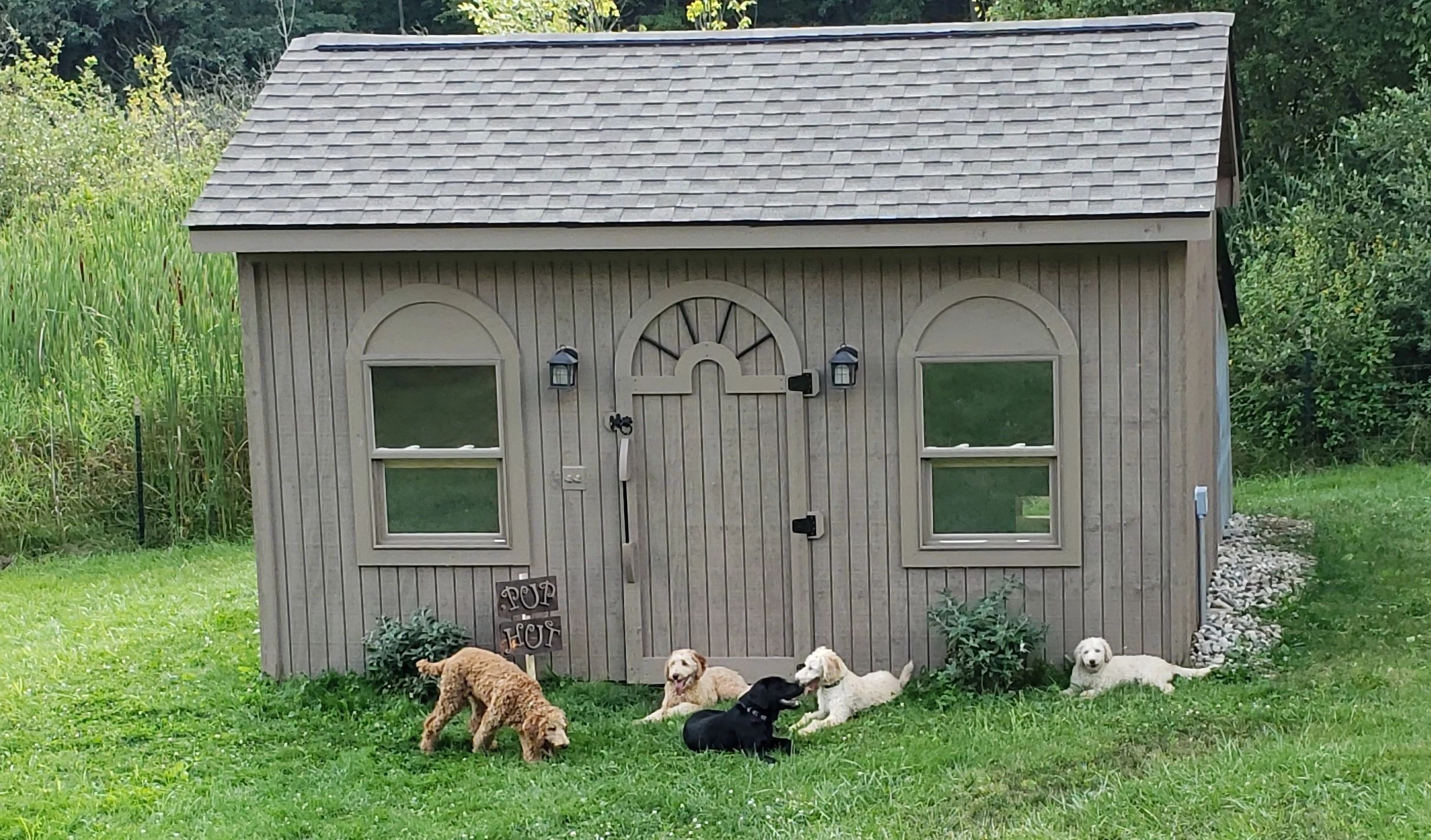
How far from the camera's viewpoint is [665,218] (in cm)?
723

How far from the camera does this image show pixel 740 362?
751cm

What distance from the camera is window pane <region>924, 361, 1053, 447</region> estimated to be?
7.34 metres

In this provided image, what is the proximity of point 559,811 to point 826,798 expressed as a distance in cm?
98

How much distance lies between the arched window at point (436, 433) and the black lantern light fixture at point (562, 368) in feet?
0.74

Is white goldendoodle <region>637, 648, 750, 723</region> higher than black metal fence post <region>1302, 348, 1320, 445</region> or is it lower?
lower

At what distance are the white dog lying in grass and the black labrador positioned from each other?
1.36 m

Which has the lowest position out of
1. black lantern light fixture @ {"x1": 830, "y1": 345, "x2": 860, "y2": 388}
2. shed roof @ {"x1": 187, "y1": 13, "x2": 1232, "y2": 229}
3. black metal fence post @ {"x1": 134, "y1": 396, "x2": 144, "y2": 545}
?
black metal fence post @ {"x1": 134, "y1": 396, "x2": 144, "y2": 545}

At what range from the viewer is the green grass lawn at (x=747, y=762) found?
5.51m

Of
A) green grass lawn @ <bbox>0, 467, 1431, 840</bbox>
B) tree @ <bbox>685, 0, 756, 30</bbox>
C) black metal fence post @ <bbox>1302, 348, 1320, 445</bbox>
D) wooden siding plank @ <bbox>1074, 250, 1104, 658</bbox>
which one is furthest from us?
tree @ <bbox>685, 0, 756, 30</bbox>

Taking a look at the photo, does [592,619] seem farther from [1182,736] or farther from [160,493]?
[160,493]

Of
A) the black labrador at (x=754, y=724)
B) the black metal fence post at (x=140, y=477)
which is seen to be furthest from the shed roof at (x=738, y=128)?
the black metal fence post at (x=140, y=477)

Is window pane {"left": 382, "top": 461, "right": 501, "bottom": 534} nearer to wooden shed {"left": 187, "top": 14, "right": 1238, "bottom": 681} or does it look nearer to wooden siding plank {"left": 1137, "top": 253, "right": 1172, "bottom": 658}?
wooden shed {"left": 187, "top": 14, "right": 1238, "bottom": 681}

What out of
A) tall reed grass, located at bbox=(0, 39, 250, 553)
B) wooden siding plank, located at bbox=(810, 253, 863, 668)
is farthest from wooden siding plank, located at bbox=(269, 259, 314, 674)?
tall reed grass, located at bbox=(0, 39, 250, 553)

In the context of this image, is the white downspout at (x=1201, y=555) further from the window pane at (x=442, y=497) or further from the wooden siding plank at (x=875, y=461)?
the window pane at (x=442, y=497)
